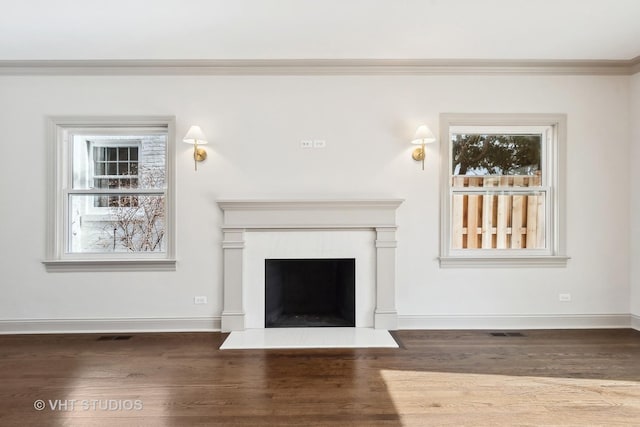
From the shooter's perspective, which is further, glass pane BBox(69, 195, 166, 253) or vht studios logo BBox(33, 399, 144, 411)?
glass pane BBox(69, 195, 166, 253)

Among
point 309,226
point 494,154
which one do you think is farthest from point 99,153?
point 494,154

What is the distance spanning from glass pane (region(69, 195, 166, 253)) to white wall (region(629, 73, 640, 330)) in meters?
4.69

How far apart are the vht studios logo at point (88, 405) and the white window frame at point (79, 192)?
1430 millimetres

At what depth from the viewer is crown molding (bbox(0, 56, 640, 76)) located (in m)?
3.44

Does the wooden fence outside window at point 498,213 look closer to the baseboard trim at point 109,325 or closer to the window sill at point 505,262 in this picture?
the window sill at point 505,262

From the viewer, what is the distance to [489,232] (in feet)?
12.1

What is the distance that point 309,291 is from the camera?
3.78 m

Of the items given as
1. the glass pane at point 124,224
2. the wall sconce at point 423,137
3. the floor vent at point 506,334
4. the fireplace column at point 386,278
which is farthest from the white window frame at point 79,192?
the floor vent at point 506,334

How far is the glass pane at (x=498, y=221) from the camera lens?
3676 millimetres

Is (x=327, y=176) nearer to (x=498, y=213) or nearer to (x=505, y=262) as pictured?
(x=498, y=213)

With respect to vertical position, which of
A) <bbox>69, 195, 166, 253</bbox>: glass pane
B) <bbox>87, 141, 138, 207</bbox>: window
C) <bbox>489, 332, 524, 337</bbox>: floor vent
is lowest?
<bbox>489, 332, 524, 337</bbox>: floor vent
